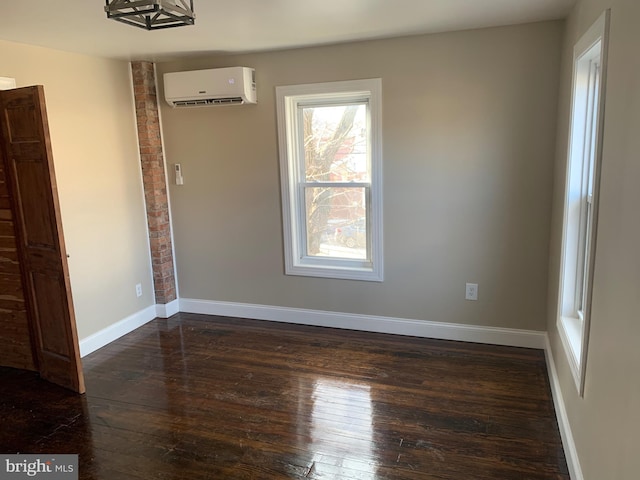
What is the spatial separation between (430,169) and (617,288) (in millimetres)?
2134

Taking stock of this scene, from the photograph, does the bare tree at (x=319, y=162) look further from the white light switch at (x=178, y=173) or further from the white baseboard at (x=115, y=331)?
the white baseboard at (x=115, y=331)

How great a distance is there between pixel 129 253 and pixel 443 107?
2900mm

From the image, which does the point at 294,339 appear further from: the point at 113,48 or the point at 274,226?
the point at 113,48

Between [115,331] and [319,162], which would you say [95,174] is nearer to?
[115,331]

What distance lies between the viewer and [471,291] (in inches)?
147

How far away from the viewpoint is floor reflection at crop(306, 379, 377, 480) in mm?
2395

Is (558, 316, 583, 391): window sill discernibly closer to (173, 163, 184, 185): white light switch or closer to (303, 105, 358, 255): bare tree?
(303, 105, 358, 255): bare tree

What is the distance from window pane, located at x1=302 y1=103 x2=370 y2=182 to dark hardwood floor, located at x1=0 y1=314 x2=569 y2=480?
1371mm

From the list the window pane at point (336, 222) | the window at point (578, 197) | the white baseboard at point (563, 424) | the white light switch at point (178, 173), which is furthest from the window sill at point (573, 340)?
the white light switch at point (178, 173)

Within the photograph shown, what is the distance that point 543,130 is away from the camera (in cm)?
335

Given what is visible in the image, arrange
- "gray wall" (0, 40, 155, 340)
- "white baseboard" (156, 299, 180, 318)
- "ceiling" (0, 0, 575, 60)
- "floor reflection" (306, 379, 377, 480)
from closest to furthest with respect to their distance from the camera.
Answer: "floor reflection" (306, 379, 377, 480)
"ceiling" (0, 0, 575, 60)
"gray wall" (0, 40, 155, 340)
"white baseboard" (156, 299, 180, 318)

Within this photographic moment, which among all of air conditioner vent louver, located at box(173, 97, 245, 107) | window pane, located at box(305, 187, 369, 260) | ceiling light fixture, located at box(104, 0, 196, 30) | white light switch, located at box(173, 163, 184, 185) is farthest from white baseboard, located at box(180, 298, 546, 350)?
ceiling light fixture, located at box(104, 0, 196, 30)

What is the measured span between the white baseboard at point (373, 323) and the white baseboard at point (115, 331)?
0.37 m

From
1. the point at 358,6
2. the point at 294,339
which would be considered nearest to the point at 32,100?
the point at 358,6
